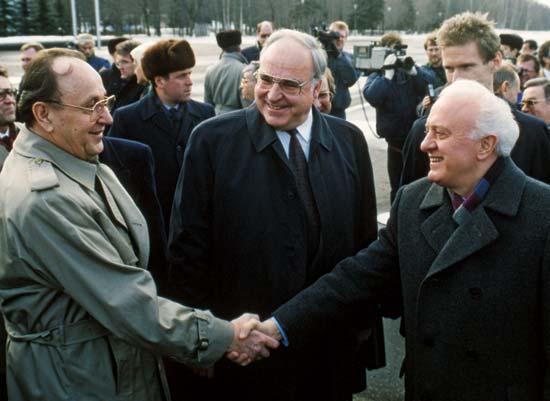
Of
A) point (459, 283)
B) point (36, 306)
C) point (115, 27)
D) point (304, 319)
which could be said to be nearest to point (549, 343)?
point (459, 283)

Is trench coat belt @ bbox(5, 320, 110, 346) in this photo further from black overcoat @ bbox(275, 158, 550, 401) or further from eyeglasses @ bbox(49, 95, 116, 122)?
black overcoat @ bbox(275, 158, 550, 401)

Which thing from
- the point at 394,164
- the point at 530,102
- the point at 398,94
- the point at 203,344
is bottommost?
the point at 394,164

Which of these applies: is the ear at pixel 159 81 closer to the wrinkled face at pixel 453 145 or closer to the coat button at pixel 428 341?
the wrinkled face at pixel 453 145

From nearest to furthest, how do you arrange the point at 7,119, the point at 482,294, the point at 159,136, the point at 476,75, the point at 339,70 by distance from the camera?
the point at 482,294
the point at 476,75
the point at 7,119
the point at 159,136
the point at 339,70

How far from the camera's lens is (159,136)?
4410 millimetres

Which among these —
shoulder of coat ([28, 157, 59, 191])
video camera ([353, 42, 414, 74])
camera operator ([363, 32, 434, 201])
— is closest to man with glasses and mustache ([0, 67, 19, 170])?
shoulder of coat ([28, 157, 59, 191])

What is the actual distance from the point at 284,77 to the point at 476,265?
3.78 ft

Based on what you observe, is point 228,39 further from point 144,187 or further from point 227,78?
point 144,187

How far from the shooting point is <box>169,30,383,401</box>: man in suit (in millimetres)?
2742

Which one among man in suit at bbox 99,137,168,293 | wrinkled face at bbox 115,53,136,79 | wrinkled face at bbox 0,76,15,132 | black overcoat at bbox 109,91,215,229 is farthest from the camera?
wrinkled face at bbox 115,53,136,79

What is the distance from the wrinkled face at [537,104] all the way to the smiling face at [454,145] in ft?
9.67

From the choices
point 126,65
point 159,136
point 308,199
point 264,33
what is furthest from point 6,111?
point 264,33

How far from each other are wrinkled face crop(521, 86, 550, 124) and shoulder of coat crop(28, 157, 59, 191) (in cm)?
390

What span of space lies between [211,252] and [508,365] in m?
1.34
